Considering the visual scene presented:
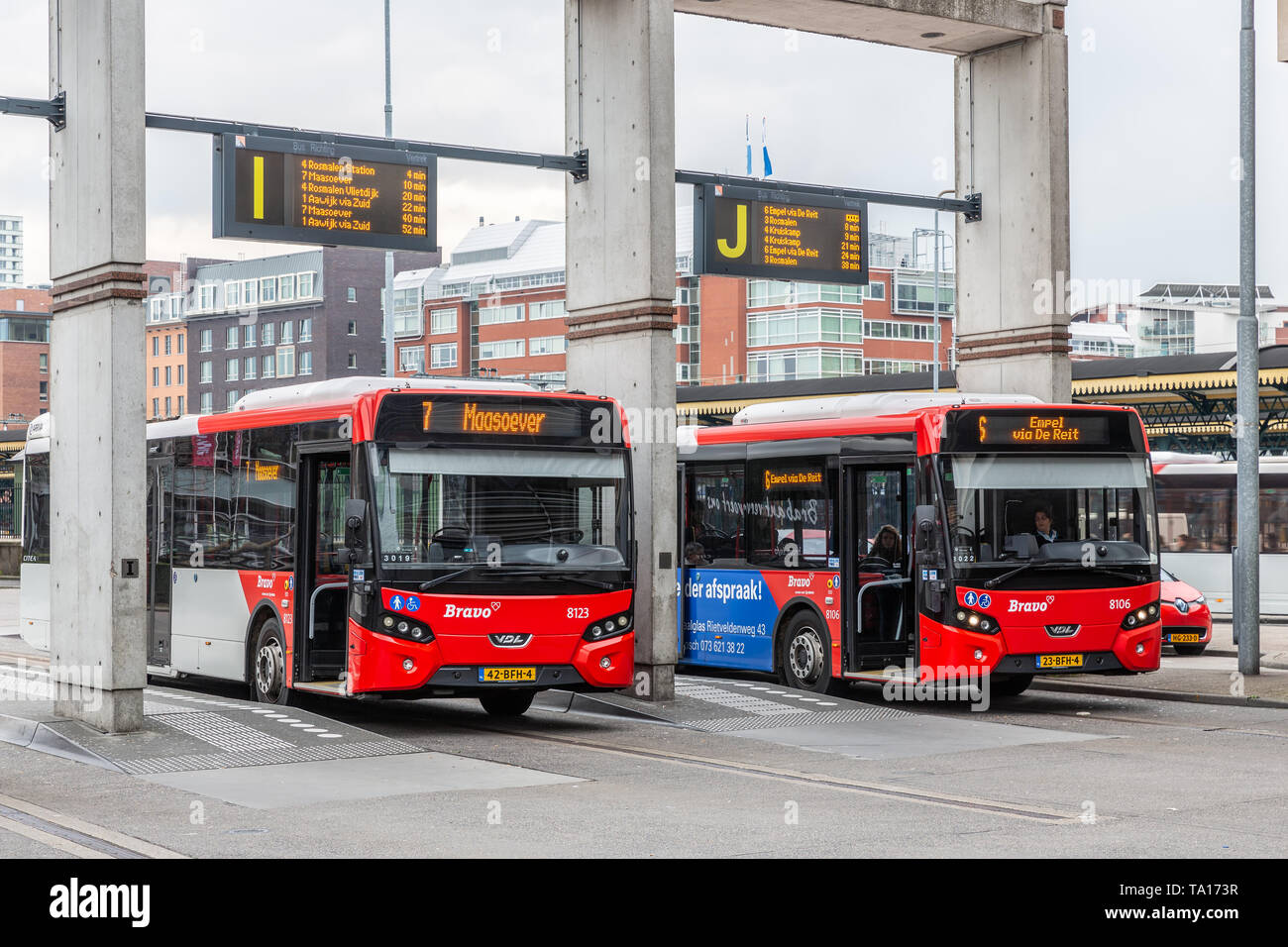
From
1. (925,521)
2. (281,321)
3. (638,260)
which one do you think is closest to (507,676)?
(925,521)

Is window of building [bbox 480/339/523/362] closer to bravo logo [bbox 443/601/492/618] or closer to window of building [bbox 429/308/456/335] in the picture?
window of building [bbox 429/308/456/335]

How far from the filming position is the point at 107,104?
14.3 m

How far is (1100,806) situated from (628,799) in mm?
2966

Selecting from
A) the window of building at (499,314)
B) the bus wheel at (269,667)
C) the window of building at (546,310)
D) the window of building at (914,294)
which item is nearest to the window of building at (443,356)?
the window of building at (499,314)

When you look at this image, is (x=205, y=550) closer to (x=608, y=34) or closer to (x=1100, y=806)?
(x=608, y=34)

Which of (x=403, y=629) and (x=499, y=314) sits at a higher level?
(x=499, y=314)

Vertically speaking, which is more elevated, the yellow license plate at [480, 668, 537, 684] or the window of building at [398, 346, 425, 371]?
the window of building at [398, 346, 425, 371]

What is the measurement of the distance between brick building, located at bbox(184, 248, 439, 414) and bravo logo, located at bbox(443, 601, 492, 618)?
4171 inches

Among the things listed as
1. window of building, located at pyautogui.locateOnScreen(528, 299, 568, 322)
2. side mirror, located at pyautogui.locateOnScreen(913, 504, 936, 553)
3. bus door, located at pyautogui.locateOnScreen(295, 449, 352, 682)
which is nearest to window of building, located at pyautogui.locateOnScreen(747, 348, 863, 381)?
window of building, located at pyautogui.locateOnScreen(528, 299, 568, 322)

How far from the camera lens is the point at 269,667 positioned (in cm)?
1697

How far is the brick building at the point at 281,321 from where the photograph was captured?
405 ft

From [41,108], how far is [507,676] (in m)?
6.27

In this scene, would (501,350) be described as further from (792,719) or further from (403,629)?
(403,629)

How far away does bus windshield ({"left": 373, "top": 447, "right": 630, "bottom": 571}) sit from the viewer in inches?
582
